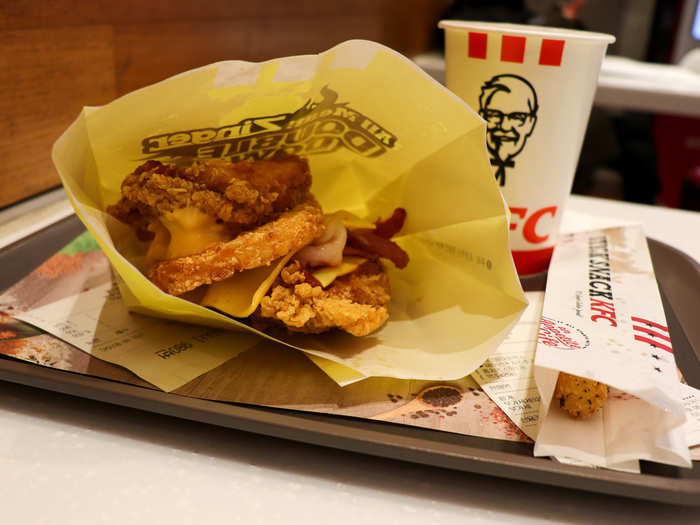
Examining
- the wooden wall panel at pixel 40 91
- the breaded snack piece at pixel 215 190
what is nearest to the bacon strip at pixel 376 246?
the breaded snack piece at pixel 215 190

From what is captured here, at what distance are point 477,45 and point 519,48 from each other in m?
0.06

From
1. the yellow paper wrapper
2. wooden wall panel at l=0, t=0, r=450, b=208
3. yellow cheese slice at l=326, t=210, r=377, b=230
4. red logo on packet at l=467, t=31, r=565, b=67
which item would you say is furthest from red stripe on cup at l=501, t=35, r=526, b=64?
wooden wall panel at l=0, t=0, r=450, b=208

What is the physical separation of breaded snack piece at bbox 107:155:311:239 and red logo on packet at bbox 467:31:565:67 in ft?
1.02

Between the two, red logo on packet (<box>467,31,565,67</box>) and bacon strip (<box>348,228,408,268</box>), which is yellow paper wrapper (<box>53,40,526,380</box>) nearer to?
bacon strip (<box>348,228,408,268</box>)

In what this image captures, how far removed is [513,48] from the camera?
78cm

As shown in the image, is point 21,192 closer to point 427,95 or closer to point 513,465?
point 427,95

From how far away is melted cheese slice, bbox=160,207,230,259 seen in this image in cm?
69

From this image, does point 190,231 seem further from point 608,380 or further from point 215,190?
point 608,380

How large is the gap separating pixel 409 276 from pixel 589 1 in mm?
4758

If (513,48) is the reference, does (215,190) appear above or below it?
below

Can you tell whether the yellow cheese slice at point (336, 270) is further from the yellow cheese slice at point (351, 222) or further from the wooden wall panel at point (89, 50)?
the wooden wall panel at point (89, 50)

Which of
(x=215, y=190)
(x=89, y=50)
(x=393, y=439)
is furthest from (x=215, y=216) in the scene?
(x=89, y=50)

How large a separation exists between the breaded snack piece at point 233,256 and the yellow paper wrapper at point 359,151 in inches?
1.0

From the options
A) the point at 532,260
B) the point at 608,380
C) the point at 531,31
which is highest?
the point at 531,31
